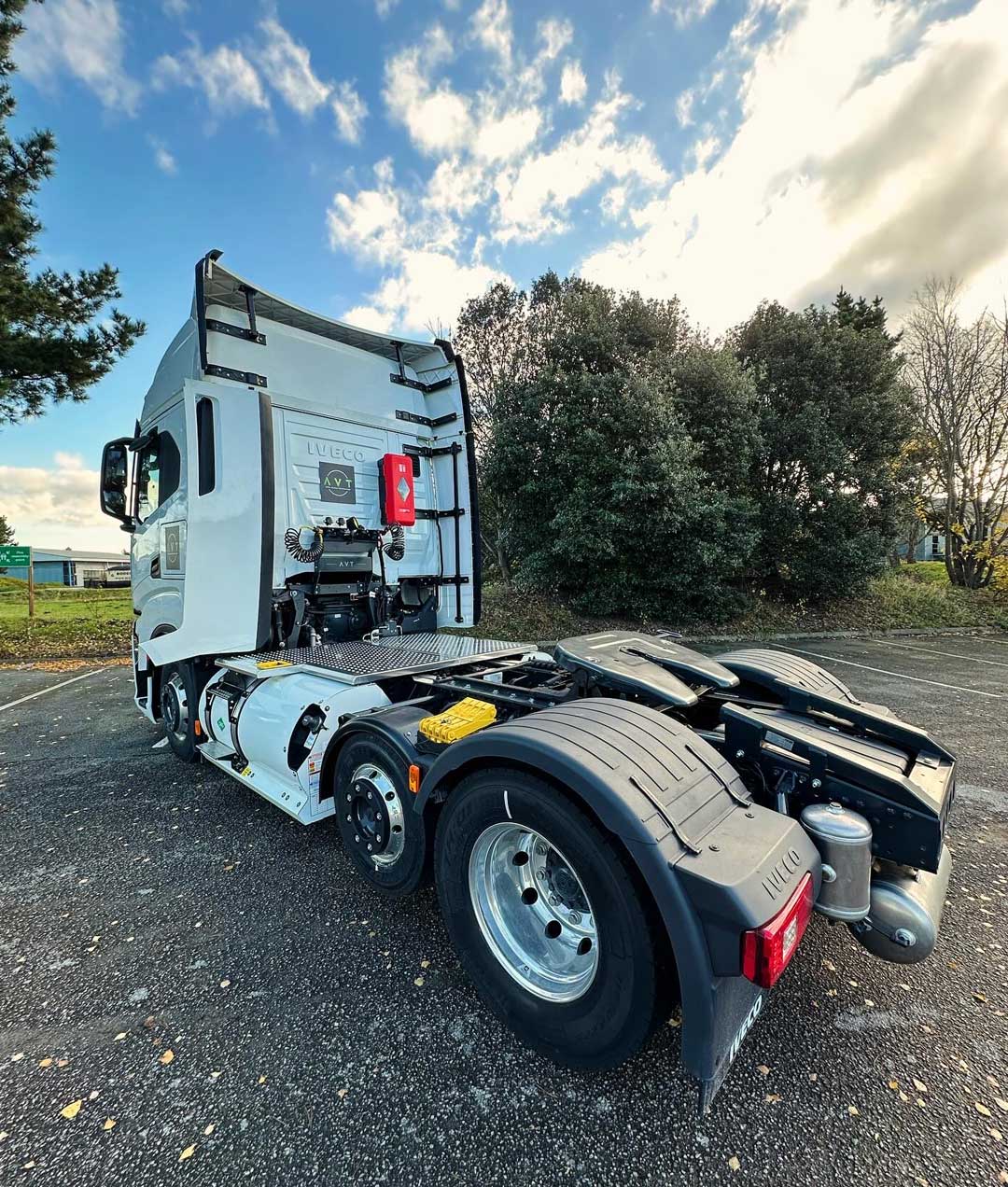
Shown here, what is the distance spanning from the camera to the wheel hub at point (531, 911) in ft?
5.83

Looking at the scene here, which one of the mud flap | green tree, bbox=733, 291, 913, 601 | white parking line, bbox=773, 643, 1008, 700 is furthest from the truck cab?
green tree, bbox=733, 291, 913, 601

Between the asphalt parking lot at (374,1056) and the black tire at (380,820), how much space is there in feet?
0.79

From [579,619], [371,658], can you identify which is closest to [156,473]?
[371,658]

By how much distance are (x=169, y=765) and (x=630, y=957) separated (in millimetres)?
4326

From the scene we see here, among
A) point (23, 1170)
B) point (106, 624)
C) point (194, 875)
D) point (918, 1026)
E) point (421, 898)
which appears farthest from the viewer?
point (106, 624)

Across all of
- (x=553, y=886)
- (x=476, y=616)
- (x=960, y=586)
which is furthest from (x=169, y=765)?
(x=960, y=586)

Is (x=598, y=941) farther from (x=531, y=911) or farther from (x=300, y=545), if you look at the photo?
(x=300, y=545)

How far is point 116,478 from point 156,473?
754 millimetres

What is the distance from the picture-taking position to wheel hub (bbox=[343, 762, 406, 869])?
239cm

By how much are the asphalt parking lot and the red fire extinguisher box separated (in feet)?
8.07

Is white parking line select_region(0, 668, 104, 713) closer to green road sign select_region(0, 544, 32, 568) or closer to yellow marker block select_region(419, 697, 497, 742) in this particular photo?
green road sign select_region(0, 544, 32, 568)

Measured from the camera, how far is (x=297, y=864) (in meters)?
2.91

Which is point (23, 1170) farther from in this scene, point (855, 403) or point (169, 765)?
point (855, 403)

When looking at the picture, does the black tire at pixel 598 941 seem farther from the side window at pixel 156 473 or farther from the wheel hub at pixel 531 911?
the side window at pixel 156 473
